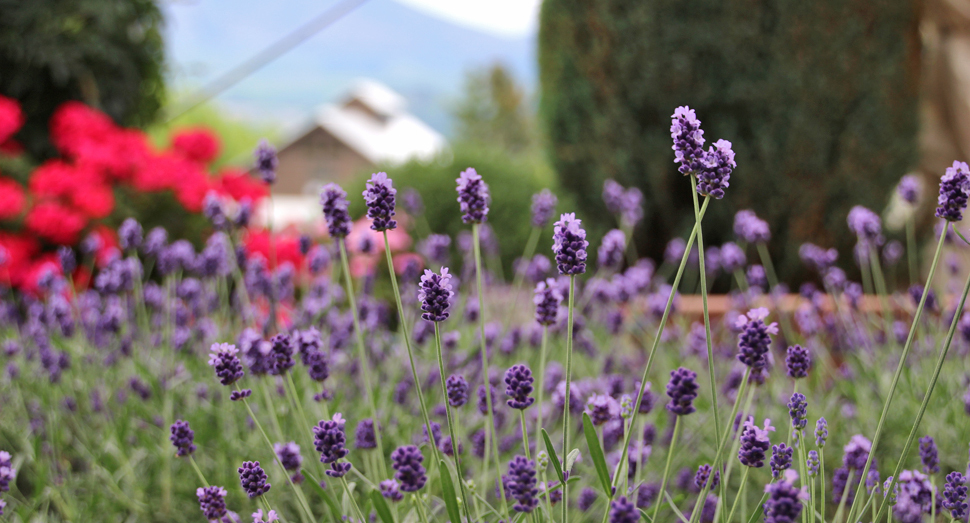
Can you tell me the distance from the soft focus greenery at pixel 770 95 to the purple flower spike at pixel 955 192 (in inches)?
139

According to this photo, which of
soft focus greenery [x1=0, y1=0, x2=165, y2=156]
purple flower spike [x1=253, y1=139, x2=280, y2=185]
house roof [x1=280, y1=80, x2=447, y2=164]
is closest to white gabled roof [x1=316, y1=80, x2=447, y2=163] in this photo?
house roof [x1=280, y1=80, x2=447, y2=164]

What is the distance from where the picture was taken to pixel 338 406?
1.95 m

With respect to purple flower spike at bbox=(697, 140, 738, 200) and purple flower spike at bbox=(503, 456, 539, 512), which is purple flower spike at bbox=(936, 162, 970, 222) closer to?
purple flower spike at bbox=(697, 140, 738, 200)

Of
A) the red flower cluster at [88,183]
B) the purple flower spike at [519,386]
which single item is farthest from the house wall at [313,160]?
the purple flower spike at [519,386]

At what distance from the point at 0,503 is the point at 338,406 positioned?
949 mm

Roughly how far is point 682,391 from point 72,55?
6537 millimetres

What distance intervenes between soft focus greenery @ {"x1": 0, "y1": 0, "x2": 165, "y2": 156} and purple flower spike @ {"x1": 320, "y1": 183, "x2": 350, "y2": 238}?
588 cm

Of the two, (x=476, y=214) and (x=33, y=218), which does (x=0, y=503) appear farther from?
(x=33, y=218)

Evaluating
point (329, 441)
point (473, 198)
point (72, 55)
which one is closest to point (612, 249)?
point (473, 198)

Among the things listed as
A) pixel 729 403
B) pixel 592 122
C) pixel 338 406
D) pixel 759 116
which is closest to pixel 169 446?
pixel 338 406

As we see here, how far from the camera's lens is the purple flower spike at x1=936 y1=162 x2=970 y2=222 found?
37.8 inches

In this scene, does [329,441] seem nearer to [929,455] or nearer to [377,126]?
[929,455]

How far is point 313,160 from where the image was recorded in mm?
35344

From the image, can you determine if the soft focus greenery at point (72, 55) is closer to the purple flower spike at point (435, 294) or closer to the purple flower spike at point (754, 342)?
the purple flower spike at point (435, 294)
